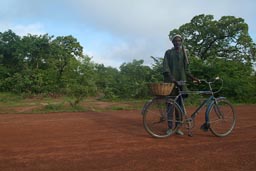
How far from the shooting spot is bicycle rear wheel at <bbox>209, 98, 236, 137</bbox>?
4.91 metres

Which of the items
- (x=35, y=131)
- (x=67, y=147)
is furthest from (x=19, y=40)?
(x=67, y=147)

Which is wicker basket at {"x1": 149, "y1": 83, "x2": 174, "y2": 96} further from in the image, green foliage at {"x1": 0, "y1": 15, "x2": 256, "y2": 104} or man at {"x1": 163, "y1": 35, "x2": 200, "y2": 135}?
green foliage at {"x1": 0, "y1": 15, "x2": 256, "y2": 104}

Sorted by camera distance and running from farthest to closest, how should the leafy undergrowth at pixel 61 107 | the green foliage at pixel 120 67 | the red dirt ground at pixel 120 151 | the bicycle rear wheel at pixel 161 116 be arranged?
1. the green foliage at pixel 120 67
2. the leafy undergrowth at pixel 61 107
3. the bicycle rear wheel at pixel 161 116
4. the red dirt ground at pixel 120 151

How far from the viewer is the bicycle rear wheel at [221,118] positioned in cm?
491

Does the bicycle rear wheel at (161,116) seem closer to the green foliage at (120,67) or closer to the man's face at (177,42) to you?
the man's face at (177,42)

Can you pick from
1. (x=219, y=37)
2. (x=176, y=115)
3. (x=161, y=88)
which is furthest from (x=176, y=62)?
(x=219, y=37)

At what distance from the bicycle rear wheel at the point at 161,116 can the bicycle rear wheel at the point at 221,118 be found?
0.63 metres

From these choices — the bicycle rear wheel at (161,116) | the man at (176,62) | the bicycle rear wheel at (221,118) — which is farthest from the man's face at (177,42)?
the bicycle rear wheel at (221,118)

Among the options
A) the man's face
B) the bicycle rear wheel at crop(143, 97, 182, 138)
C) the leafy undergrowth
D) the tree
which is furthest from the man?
the tree

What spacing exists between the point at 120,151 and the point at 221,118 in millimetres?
2259

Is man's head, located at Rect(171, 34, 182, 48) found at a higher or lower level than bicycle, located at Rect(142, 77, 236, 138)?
higher

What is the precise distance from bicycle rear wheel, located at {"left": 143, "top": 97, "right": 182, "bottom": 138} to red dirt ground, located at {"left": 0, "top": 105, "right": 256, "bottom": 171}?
0.17m

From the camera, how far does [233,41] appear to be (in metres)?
25.6

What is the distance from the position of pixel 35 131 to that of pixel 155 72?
12.3 metres
